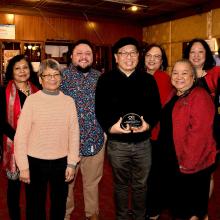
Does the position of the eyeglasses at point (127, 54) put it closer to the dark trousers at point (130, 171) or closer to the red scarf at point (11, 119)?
the dark trousers at point (130, 171)

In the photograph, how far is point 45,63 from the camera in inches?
82.7

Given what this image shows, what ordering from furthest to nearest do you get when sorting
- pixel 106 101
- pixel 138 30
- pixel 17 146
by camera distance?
pixel 138 30 < pixel 106 101 < pixel 17 146

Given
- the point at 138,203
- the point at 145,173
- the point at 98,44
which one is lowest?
the point at 138,203

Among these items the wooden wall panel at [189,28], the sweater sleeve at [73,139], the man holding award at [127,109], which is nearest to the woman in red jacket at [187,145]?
the man holding award at [127,109]

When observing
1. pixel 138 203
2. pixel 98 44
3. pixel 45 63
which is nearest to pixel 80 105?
pixel 45 63

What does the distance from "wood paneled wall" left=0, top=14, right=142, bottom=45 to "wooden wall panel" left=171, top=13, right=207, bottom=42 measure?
1.41 meters

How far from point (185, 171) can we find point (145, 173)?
1.21 ft

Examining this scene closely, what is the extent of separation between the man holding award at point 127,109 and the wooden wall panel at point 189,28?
528cm

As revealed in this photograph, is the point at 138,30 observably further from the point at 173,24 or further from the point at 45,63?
the point at 45,63

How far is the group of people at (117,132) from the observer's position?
202 cm

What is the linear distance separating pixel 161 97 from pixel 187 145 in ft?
2.27

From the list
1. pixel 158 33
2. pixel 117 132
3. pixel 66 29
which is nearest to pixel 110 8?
pixel 66 29

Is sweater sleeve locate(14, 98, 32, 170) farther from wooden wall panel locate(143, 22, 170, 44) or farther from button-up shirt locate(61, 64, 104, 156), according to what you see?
wooden wall panel locate(143, 22, 170, 44)

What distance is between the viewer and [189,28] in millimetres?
7316
